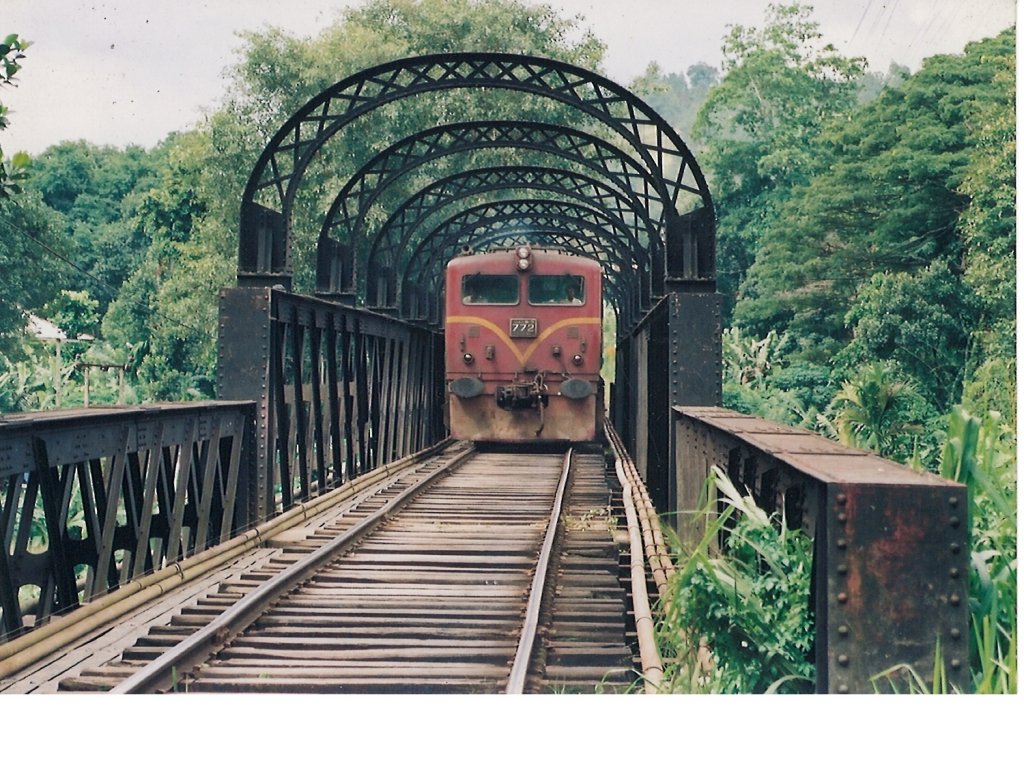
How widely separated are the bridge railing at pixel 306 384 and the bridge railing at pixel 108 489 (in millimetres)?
339

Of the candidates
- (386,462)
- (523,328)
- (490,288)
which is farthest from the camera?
(490,288)

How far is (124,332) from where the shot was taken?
31.0 meters

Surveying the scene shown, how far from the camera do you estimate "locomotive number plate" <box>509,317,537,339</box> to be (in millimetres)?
17125

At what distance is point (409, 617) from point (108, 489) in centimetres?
195

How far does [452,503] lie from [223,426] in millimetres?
3702

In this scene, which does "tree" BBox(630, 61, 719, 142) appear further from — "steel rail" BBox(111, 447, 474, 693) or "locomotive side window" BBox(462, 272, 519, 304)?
"steel rail" BBox(111, 447, 474, 693)

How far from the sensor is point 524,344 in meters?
17.2

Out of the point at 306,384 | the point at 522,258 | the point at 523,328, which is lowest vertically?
the point at 306,384

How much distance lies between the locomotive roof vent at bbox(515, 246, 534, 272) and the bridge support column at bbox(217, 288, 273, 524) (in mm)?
7890

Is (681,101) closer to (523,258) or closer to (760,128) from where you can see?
(760,128)

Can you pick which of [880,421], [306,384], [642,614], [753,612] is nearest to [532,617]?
[642,614]

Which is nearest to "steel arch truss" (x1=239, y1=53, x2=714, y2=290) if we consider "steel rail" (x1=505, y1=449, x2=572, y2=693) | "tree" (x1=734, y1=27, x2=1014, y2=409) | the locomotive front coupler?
"tree" (x1=734, y1=27, x2=1014, y2=409)

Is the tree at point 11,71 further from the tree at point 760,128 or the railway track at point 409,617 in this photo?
the tree at point 760,128

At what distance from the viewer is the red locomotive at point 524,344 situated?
1717 cm
